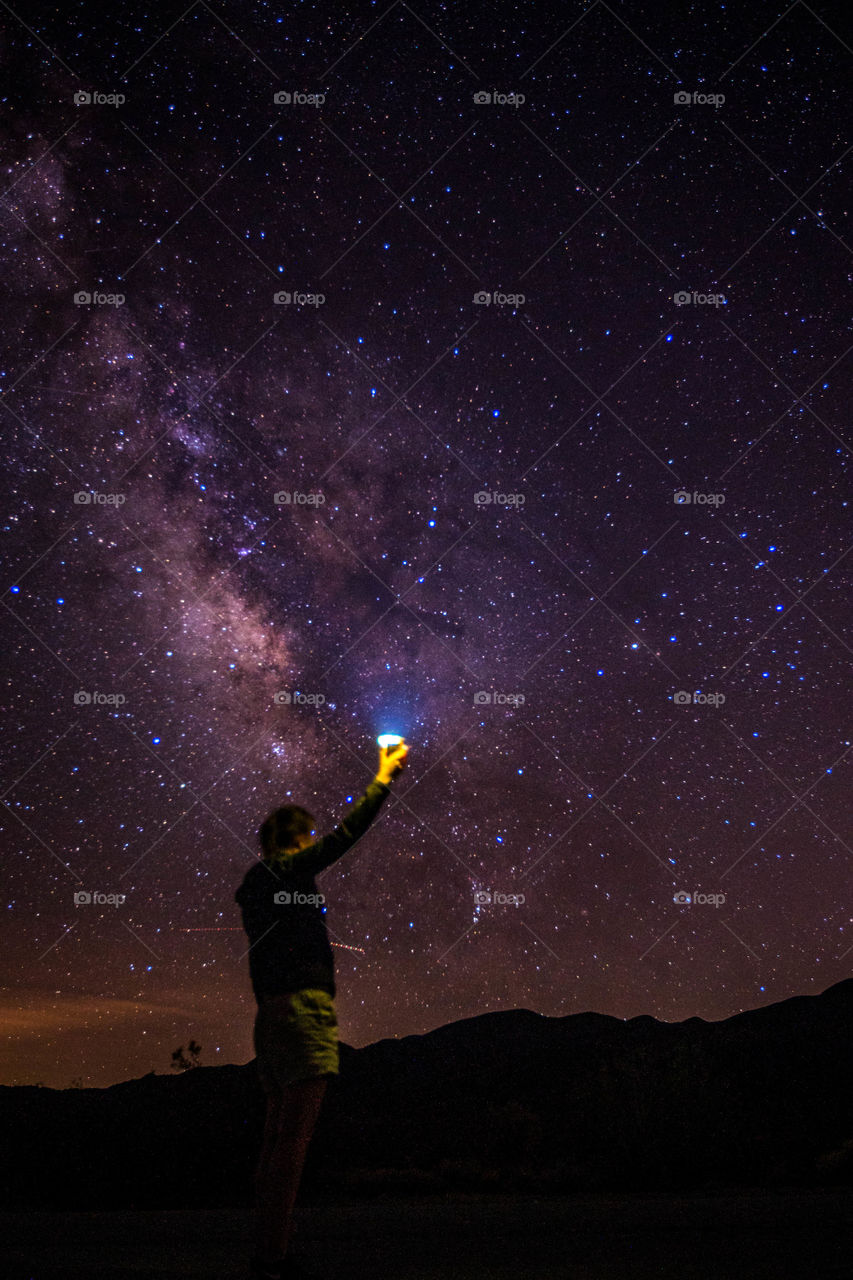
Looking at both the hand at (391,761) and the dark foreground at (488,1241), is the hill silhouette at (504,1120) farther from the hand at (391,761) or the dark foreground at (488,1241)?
the hand at (391,761)

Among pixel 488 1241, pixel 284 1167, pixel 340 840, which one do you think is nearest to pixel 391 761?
pixel 340 840

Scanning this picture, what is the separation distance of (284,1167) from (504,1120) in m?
19.6

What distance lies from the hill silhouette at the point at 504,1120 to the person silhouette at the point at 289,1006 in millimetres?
5947

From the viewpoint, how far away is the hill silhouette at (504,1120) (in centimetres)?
1272

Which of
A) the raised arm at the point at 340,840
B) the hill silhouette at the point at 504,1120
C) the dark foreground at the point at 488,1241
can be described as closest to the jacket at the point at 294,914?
the raised arm at the point at 340,840

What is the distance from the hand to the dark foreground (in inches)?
76.8

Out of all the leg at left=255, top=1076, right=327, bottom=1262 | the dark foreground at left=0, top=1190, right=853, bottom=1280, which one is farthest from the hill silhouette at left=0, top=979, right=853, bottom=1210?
the leg at left=255, top=1076, right=327, bottom=1262

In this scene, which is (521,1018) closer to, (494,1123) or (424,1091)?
(424,1091)

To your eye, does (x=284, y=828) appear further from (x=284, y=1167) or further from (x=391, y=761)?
(x=284, y=1167)

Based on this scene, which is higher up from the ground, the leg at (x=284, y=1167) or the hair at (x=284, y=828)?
the hair at (x=284, y=828)

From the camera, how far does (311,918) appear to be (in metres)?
3.10

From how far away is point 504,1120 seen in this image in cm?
2017

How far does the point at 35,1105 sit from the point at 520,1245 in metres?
32.2

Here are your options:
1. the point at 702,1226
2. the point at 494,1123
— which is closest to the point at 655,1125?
the point at 494,1123
